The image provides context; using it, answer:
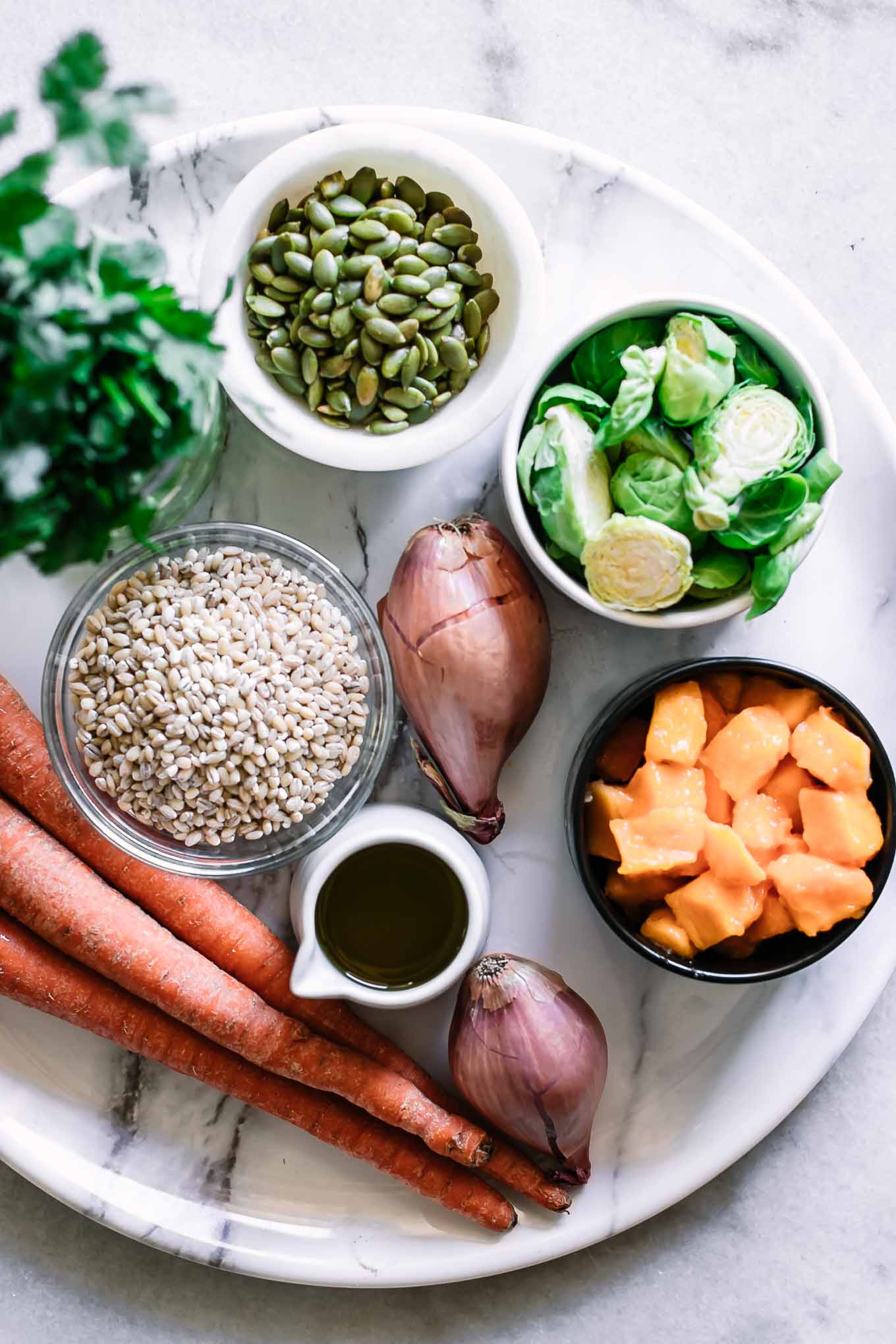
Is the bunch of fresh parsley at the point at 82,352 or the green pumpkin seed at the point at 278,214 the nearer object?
the bunch of fresh parsley at the point at 82,352

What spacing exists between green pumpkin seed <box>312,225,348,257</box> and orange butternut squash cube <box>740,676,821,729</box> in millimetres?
610

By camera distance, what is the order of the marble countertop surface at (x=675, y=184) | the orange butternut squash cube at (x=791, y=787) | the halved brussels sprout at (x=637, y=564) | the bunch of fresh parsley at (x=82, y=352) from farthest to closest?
the marble countertop surface at (x=675, y=184), the orange butternut squash cube at (x=791, y=787), the halved brussels sprout at (x=637, y=564), the bunch of fresh parsley at (x=82, y=352)

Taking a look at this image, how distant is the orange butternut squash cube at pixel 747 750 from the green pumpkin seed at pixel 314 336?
56cm

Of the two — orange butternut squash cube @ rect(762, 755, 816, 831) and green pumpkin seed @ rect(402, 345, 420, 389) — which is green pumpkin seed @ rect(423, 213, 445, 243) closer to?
green pumpkin seed @ rect(402, 345, 420, 389)

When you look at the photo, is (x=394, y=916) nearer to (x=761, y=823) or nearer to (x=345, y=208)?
(x=761, y=823)

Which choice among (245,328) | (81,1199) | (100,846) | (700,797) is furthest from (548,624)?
(81,1199)

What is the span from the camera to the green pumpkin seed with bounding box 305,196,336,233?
116cm

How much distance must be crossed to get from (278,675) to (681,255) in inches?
25.6

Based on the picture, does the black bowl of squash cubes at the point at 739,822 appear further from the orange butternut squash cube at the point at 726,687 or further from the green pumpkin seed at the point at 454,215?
the green pumpkin seed at the point at 454,215

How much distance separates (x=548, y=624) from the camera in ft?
4.18

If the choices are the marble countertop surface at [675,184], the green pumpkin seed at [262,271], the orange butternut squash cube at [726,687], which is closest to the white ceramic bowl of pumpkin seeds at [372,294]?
the green pumpkin seed at [262,271]

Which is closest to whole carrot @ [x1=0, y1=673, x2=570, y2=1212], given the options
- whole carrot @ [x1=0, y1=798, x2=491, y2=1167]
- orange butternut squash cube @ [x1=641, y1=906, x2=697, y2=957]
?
whole carrot @ [x1=0, y1=798, x2=491, y2=1167]

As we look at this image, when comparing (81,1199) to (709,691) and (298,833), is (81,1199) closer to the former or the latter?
(298,833)

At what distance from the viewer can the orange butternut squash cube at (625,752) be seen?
1246 mm
